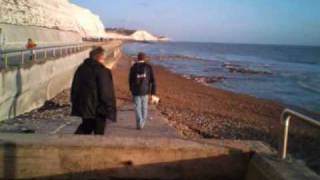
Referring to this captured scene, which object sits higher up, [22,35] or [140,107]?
[22,35]

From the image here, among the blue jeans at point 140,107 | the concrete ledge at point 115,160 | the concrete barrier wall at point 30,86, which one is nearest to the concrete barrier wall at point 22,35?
the concrete barrier wall at point 30,86

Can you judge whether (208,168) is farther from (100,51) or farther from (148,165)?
(100,51)

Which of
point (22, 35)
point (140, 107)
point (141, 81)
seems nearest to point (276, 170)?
point (141, 81)

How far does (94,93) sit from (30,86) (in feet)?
25.0

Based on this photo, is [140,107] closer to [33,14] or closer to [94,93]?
[94,93]

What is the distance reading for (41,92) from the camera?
16.1m

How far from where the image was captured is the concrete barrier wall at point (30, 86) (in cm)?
1152

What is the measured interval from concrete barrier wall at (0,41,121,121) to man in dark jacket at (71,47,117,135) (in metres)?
4.53

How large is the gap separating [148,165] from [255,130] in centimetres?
1222

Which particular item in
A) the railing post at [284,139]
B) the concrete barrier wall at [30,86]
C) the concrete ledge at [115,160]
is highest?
the railing post at [284,139]

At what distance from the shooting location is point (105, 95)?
701 centimetres

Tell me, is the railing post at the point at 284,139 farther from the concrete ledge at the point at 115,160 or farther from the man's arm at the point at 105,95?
the man's arm at the point at 105,95

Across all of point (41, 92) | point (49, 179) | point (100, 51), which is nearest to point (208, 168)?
point (49, 179)

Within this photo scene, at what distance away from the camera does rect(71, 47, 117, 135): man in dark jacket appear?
7.02 metres
